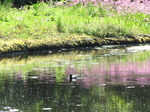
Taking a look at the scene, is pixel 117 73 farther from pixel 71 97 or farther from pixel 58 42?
pixel 58 42

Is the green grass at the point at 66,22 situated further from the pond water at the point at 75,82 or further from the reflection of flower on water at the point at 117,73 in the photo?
the reflection of flower on water at the point at 117,73

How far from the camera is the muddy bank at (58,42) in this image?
2019 cm

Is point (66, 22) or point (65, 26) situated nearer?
point (65, 26)

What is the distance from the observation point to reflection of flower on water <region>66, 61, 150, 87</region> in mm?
12249

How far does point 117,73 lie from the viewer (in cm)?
1384

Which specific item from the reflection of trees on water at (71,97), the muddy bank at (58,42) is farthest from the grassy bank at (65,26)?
the reflection of trees on water at (71,97)

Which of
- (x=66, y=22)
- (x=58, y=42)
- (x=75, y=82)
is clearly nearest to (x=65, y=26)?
(x=66, y=22)

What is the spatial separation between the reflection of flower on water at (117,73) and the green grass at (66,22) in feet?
22.7

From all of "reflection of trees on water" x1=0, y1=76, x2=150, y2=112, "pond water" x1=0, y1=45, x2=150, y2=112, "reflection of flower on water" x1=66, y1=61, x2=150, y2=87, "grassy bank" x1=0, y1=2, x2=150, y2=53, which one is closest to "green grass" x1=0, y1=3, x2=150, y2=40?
"grassy bank" x1=0, y1=2, x2=150, y2=53

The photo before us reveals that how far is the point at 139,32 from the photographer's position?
26344mm

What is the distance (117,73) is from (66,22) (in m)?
12.2

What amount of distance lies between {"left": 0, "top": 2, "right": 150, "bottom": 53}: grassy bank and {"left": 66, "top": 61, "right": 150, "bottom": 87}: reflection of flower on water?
5512 millimetres

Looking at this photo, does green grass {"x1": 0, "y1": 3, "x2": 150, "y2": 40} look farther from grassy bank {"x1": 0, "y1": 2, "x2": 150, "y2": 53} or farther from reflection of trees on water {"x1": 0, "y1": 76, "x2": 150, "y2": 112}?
reflection of trees on water {"x1": 0, "y1": 76, "x2": 150, "y2": 112}

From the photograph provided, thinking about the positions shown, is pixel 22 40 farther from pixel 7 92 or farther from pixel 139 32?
pixel 7 92
